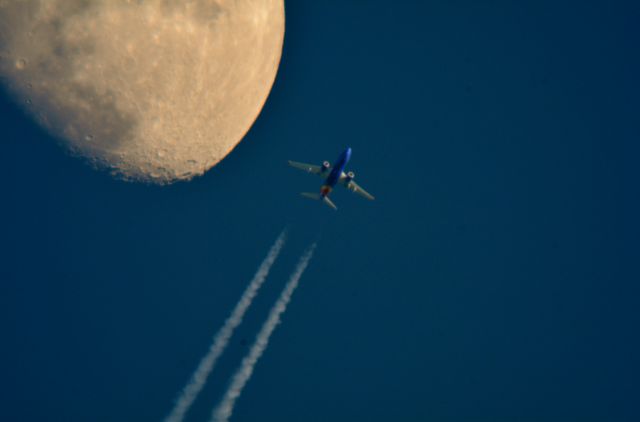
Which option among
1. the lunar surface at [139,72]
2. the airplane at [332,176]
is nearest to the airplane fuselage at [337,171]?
the airplane at [332,176]

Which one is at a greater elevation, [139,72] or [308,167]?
[308,167]

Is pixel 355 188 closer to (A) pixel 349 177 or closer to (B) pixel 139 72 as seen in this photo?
(A) pixel 349 177

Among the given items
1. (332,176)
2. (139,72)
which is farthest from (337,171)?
(139,72)

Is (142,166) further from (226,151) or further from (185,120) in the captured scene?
(226,151)

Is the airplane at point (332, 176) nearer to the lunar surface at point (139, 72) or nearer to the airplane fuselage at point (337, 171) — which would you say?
the airplane fuselage at point (337, 171)

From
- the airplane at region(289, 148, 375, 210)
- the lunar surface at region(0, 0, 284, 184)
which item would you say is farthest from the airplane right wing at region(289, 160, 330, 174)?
the lunar surface at region(0, 0, 284, 184)

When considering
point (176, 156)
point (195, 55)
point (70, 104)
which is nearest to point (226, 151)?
point (176, 156)
